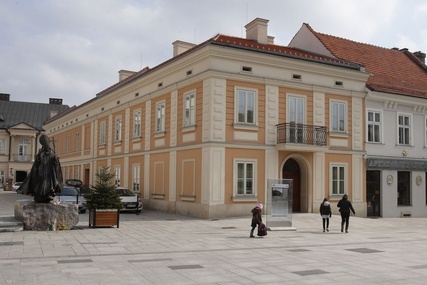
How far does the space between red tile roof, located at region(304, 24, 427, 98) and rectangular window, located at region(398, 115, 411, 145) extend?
155 cm

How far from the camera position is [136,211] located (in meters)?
25.1

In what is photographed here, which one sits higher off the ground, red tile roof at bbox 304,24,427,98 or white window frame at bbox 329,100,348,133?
red tile roof at bbox 304,24,427,98

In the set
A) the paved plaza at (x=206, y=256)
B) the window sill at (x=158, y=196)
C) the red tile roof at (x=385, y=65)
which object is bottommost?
the paved plaza at (x=206, y=256)

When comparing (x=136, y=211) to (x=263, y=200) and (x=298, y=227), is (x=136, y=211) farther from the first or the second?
(x=298, y=227)

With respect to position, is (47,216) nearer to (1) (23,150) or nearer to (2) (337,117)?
(2) (337,117)

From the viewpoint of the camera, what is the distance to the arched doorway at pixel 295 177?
25125 mm

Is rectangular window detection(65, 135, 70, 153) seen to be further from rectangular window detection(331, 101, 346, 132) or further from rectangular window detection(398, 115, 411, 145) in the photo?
rectangular window detection(398, 115, 411, 145)

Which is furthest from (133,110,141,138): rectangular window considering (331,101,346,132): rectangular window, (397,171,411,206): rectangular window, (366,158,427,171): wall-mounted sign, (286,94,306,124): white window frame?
(397,171,411,206): rectangular window

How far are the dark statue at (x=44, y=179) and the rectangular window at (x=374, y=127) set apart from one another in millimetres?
18497

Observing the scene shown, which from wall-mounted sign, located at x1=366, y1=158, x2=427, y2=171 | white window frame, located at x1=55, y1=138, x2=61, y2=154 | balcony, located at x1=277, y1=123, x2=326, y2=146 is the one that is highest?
white window frame, located at x1=55, y1=138, x2=61, y2=154

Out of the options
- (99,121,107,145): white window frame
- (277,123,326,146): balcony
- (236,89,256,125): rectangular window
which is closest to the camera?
(236,89,256,125): rectangular window

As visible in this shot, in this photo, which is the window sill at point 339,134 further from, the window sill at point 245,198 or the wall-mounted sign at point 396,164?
the window sill at point 245,198

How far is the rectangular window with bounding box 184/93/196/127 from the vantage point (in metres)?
24.0

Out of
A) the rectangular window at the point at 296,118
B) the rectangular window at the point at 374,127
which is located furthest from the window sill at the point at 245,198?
the rectangular window at the point at 374,127
